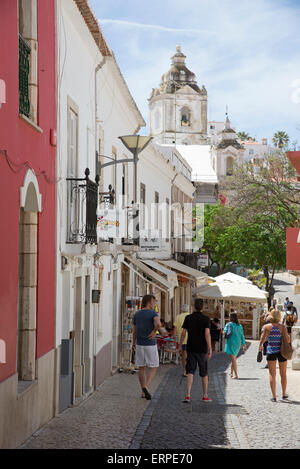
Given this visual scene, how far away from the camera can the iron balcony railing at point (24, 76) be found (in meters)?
9.12

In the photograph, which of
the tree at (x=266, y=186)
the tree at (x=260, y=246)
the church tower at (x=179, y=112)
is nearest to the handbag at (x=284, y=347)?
the tree at (x=266, y=186)

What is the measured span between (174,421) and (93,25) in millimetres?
6779

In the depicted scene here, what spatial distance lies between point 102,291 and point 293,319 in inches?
630

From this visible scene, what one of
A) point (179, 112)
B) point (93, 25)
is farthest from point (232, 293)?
point (179, 112)

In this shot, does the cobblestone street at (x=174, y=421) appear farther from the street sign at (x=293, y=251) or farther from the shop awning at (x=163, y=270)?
the shop awning at (x=163, y=270)

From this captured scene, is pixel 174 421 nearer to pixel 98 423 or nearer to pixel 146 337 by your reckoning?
pixel 98 423

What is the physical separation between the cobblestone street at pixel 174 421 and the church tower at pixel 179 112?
310 feet

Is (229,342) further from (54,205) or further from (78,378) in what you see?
(54,205)

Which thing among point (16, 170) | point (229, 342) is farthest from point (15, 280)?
point (229, 342)

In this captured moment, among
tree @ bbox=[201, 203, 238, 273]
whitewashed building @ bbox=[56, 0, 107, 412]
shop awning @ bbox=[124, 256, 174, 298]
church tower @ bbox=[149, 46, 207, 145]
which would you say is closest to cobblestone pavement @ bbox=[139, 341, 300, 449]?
whitewashed building @ bbox=[56, 0, 107, 412]

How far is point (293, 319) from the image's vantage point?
1169 inches

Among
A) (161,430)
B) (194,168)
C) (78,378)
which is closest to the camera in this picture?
(161,430)

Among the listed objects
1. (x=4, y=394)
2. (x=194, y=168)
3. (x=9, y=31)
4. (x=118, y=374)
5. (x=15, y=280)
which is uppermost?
(x=194, y=168)

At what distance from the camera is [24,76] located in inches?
365
